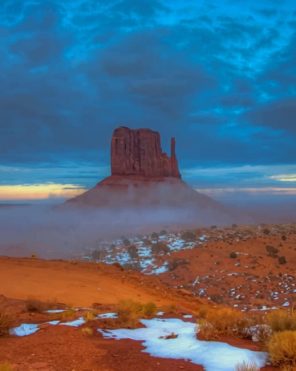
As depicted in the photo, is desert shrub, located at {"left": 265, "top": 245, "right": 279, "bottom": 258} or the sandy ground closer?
the sandy ground

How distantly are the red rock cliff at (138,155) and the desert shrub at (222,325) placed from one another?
123 meters

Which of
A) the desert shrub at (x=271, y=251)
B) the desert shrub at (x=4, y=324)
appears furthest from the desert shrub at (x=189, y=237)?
the desert shrub at (x=4, y=324)

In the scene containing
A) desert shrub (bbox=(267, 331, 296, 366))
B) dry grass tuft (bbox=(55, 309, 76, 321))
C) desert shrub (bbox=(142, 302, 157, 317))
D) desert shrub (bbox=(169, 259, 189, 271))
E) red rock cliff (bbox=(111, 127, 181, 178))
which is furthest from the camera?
red rock cliff (bbox=(111, 127, 181, 178))

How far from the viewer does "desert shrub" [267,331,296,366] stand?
6.45 m

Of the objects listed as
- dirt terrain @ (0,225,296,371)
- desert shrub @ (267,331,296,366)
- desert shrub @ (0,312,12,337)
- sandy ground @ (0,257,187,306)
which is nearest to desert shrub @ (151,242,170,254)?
dirt terrain @ (0,225,296,371)

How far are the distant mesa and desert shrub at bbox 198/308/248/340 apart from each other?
11119 cm

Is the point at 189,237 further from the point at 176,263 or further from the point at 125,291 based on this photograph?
the point at 125,291

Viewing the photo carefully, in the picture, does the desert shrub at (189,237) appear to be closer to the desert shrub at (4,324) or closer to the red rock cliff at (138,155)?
the desert shrub at (4,324)

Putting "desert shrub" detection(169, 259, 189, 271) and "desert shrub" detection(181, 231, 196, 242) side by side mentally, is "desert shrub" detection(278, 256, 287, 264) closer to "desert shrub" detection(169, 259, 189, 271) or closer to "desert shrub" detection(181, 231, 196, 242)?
"desert shrub" detection(169, 259, 189, 271)

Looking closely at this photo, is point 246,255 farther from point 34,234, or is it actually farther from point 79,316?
point 34,234

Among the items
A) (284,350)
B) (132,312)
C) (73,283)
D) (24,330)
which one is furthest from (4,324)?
(73,283)

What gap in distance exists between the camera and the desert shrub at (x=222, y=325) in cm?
866

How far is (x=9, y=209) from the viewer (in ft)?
500

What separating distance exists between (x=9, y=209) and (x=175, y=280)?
131m
